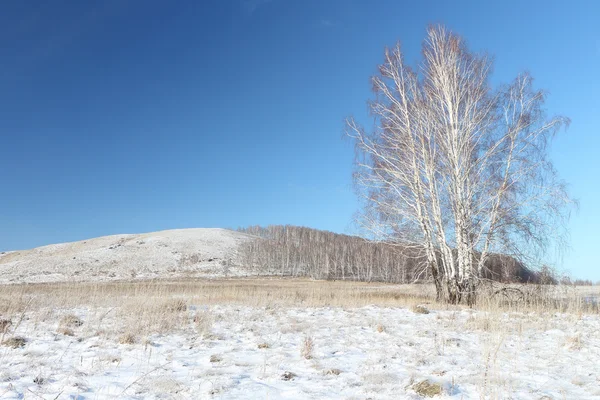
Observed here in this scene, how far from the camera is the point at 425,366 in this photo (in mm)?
4613

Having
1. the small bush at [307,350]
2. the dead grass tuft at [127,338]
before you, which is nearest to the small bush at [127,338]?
the dead grass tuft at [127,338]

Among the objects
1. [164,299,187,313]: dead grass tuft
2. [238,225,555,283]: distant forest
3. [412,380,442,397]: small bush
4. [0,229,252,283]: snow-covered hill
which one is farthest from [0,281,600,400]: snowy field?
[238,225,555,283]: distant forest

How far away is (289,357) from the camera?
198 inches

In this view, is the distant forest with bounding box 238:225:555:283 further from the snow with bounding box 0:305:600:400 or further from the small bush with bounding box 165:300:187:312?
the snow with bounding box 0:305:600:400

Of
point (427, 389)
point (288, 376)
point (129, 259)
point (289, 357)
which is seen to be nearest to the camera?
point (427, 389)

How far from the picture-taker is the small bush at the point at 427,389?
3.58 metres

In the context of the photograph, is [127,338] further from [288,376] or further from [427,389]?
[427,389]

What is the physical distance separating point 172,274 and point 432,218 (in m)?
56.4

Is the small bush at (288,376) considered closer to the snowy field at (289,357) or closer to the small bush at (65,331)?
the snowy field at (289,357)

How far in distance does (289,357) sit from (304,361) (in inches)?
11.9

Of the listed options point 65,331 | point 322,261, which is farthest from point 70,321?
point 322,261

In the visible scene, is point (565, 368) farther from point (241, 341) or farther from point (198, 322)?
point (198, 322)

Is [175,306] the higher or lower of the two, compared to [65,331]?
higher

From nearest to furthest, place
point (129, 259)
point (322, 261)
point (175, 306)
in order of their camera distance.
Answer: point (175, 306) < point (129, 259) < point (322, 261)
